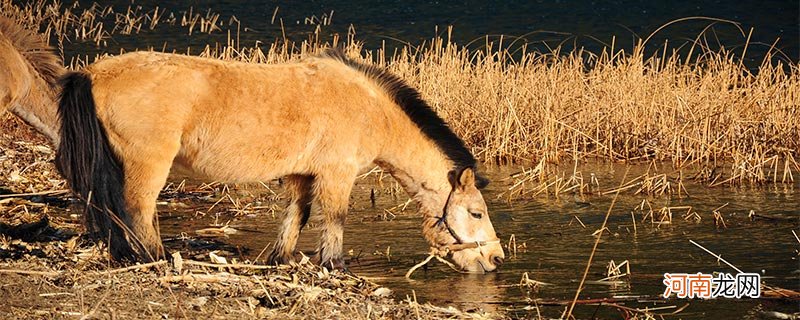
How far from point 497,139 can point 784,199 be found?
3.25m

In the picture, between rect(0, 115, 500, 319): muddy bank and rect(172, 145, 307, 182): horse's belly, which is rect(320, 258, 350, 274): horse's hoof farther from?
rect(172, 145, 307, 182): horse's belly

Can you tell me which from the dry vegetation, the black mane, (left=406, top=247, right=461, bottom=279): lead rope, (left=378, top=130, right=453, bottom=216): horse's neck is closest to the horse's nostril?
(left=406, top=247, right=461, bottom=279): lead rope

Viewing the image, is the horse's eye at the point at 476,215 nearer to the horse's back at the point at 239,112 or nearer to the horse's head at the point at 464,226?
the horse's head at the point at 464,226

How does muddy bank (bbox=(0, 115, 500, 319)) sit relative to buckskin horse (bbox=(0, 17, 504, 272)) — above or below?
below

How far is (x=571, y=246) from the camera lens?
30.1 ft

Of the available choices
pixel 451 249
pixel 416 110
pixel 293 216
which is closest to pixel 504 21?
pixel 416 110

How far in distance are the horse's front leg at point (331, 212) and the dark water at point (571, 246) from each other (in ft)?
0.91

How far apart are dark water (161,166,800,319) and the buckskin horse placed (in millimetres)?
439

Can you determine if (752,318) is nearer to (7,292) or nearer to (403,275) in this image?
(403,275)

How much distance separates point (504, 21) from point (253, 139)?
22.5m

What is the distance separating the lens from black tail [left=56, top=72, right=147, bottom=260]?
23.9 feet

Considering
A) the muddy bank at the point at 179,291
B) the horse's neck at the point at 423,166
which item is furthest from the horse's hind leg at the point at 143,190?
the horse's neck at the point at 423,166

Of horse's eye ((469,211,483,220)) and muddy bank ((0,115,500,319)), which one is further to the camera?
horse's eye ((469,211,483,220))

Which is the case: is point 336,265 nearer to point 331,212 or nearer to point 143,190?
point 331,212
